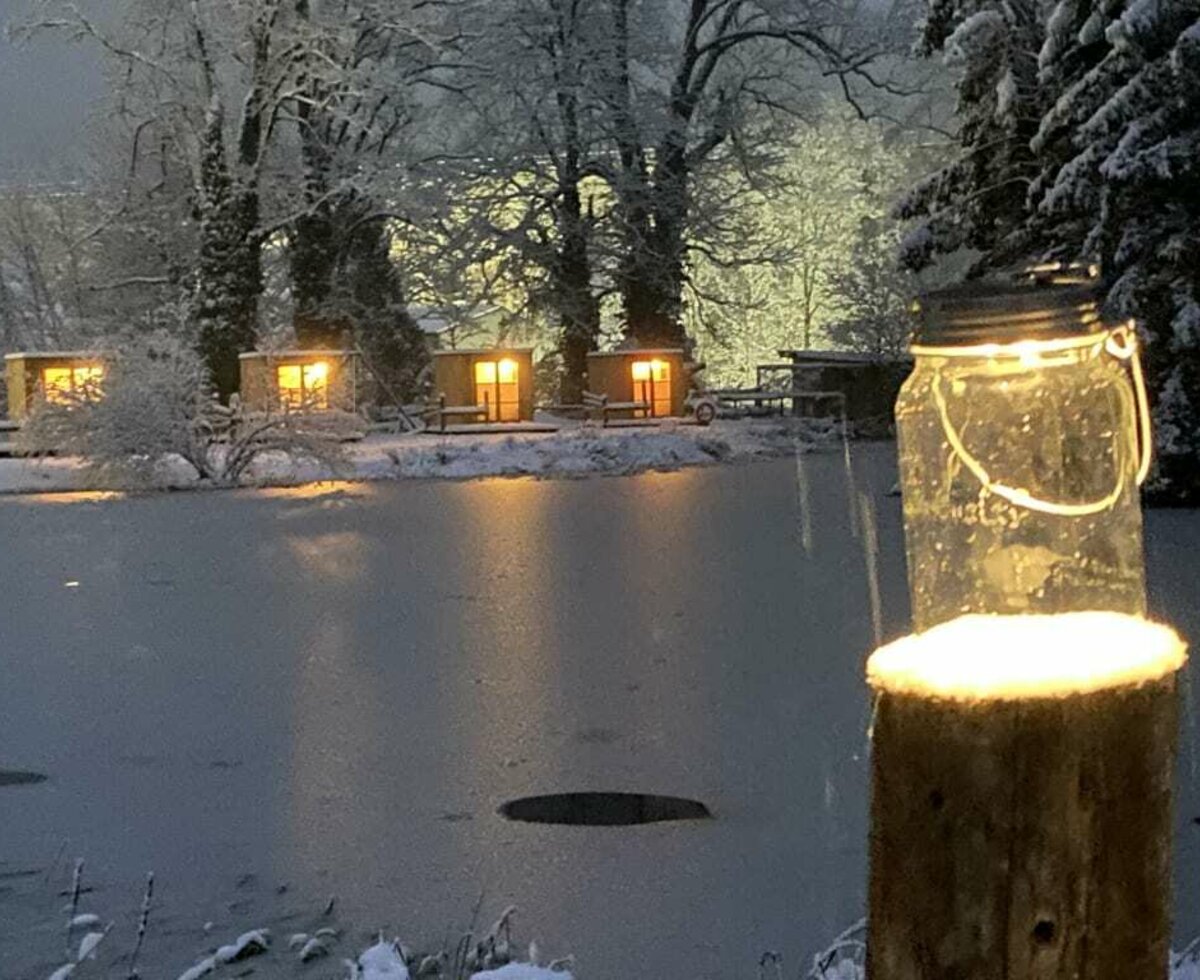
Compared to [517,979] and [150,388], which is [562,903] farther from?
[150,388]

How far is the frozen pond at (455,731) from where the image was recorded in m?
5.99

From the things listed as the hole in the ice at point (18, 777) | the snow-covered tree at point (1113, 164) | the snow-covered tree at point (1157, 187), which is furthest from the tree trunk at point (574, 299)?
the hole in the ice at point (18, 777)

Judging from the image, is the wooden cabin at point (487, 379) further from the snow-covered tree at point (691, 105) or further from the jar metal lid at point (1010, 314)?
the jar metal lid at point (1010, 314)

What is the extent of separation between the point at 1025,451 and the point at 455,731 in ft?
23.3

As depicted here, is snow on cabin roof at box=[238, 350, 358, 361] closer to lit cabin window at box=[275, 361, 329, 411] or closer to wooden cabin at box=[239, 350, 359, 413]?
wooden cabin at box=[239, 350, 359, 413]

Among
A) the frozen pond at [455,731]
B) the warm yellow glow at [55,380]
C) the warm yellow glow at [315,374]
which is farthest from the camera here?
the warm yellow glow at [315,374]

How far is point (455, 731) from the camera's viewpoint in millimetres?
8586

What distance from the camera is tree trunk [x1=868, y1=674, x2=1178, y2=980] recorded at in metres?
1.57

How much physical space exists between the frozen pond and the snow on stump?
3595mm

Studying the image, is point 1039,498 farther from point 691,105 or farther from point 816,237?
point 816,237

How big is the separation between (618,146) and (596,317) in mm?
3653

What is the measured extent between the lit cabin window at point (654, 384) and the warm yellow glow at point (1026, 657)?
3246cm

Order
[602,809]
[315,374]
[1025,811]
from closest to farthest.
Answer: [1025,811], [602,809], [315,374]

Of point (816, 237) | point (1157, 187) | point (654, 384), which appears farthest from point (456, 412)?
point (816, 237)
